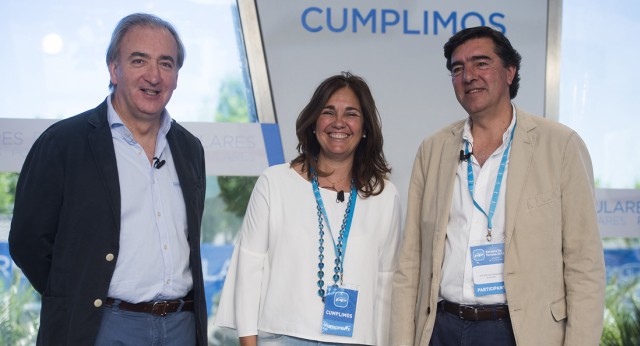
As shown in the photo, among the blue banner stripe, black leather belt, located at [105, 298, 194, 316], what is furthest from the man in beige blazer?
the blue banner stripe

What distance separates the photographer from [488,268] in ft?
8.00

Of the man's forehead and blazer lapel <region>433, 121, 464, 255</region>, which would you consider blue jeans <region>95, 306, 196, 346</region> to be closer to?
blazer lapel <region>433, 121, 464, 255</region>

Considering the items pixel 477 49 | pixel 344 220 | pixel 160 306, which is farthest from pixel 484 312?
pixel 160 306

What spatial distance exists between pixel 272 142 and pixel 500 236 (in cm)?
294

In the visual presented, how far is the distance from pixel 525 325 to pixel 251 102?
3.32 metres

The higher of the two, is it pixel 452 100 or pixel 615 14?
pixel 615 14

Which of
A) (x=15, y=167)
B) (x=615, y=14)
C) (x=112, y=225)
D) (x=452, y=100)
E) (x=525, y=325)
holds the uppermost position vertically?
(x=615, y=14)

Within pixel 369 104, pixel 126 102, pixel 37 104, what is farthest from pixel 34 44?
pixel 369 104

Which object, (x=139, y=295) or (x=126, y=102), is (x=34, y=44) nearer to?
(x=126, y=102)

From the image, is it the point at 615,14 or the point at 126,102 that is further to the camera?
the point at 615,14

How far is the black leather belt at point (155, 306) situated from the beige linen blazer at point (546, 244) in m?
0.87

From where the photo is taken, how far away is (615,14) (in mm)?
5832

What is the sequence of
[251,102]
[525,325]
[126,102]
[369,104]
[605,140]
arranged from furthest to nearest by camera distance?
[605,140], [251,102], [369,104], [126,102], [525,325]

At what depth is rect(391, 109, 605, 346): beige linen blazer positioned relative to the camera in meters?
2.38
